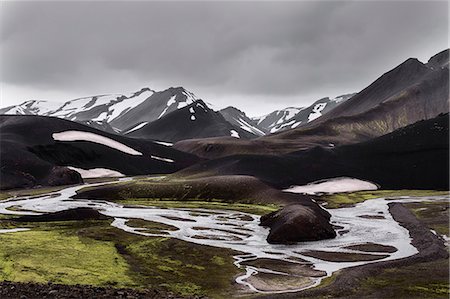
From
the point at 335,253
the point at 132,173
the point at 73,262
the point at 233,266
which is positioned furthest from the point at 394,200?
the point at 132,173

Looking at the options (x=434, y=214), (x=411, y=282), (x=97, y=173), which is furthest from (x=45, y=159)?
(x=411, y=282)

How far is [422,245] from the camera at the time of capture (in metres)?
52.5

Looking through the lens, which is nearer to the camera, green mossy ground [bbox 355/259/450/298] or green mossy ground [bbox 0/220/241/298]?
green mossy ground [bbox 355/259/450/298]

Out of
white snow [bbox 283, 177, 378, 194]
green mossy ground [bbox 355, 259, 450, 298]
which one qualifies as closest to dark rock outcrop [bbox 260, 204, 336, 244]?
green mossy ground [bbox 355, 259, 450, 298]

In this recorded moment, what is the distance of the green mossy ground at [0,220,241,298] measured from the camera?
36188mm

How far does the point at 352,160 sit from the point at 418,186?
1066 inches

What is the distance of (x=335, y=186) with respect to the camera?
136250 mm

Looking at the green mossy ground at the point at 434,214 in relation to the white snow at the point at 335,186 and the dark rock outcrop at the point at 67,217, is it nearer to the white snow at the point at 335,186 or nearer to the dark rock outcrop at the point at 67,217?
the white snow at the point at 335,186

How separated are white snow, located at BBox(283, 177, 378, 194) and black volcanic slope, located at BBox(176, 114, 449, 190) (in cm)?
263

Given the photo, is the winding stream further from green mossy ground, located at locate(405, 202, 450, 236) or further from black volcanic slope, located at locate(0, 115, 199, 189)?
black volcanic slope, located at locate(0, 115, 199, 189)

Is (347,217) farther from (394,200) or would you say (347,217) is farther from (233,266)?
(233,266)

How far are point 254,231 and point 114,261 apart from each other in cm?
2716

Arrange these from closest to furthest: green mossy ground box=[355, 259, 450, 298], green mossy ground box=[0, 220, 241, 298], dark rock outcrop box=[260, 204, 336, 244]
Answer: green mossy ground box=[355, 259, 450, 298]
green mossy ground box=[0, 220, 241, 298]
dark rock outcrop box=[260, 204, 336, 244]

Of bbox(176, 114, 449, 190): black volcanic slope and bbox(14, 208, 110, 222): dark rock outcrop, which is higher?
bbox(176, 114, 449, 190): black volcanic slope
